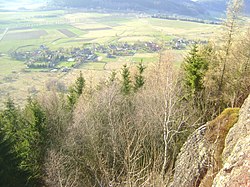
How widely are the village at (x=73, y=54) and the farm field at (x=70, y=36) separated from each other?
2142 mm

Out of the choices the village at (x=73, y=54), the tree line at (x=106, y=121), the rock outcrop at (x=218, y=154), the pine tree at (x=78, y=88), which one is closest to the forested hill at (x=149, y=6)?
the village at (x=73, y=54)

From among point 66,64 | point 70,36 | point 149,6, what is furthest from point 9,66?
point 149,6

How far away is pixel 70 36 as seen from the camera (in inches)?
4540

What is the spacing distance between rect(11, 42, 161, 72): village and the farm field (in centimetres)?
214

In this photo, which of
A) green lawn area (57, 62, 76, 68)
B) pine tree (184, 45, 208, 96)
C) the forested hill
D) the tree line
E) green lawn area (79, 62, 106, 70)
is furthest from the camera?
the forested hill

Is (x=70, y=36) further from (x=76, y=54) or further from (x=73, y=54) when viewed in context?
(x=76, y=54)

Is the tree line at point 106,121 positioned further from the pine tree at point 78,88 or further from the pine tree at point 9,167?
the pine tree at point 78,88

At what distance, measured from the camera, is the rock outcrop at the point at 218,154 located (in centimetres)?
696

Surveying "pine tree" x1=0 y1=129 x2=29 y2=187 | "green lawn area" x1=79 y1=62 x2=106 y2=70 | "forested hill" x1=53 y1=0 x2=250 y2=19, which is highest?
"forested hill" x1=53 y1=0 x2=250 y2=19

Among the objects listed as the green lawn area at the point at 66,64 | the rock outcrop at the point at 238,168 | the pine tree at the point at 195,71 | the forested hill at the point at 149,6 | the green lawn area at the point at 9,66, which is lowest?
the green lawn area at the point at 9,66

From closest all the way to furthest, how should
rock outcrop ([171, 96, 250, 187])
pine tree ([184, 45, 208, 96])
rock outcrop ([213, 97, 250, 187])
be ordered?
rock outcrop ([213, 97, 250, 187]), rock outcrop ([171, 96, 250, 187]), pine tree ([184, 45, 208, 96])

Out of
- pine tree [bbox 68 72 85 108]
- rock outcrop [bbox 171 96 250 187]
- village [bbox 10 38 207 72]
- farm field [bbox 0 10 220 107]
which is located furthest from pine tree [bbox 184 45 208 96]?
village [bbox 10 38 207 72]

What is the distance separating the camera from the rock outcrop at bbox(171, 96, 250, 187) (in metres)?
6.96

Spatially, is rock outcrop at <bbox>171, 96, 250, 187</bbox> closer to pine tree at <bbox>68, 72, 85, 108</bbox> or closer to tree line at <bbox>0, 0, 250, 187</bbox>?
tree line at <bbox>0, 0, 250, 187</bbox>
